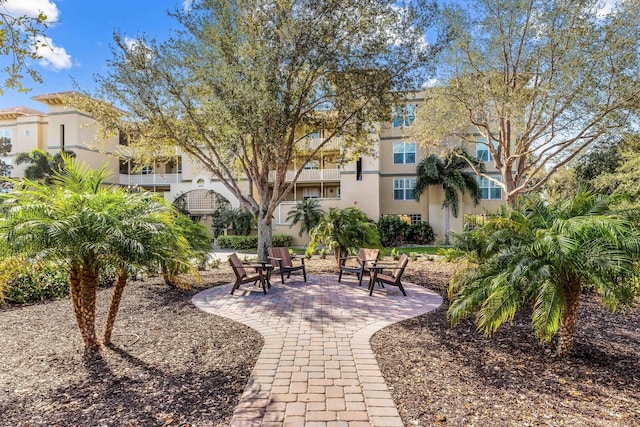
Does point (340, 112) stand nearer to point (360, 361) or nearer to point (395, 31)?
point (395, 31)

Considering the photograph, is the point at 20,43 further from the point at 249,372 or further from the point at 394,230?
the point at 394,230

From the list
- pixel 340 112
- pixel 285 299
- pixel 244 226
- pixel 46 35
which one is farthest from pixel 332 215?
pixel 244 226

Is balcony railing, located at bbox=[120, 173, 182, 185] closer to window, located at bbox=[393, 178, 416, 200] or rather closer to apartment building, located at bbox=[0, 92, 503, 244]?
apartment building, located at bbox=[0, 92, 503, 244]

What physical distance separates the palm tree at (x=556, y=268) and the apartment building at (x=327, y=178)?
18.8 m

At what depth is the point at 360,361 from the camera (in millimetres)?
4410

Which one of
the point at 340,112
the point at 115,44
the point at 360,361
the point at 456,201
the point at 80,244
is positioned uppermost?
the point at 115,44

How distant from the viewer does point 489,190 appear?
24.7 meters

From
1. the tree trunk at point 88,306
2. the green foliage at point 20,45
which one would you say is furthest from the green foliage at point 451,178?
the green foliage at point 20,45

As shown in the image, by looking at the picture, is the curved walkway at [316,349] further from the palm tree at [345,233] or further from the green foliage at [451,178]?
the green foliage at [451,178]

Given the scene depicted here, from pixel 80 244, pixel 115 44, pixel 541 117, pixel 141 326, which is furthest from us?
pixel 541 117

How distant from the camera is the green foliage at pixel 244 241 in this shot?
22547 millimetres

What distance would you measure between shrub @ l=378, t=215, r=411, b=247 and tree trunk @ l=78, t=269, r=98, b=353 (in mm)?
20291

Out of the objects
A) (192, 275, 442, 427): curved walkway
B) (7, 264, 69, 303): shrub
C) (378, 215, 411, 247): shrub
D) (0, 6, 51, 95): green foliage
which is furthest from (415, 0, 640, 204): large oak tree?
(7, 264, 69, 303): shrub

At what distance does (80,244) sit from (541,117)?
13.9 meters
